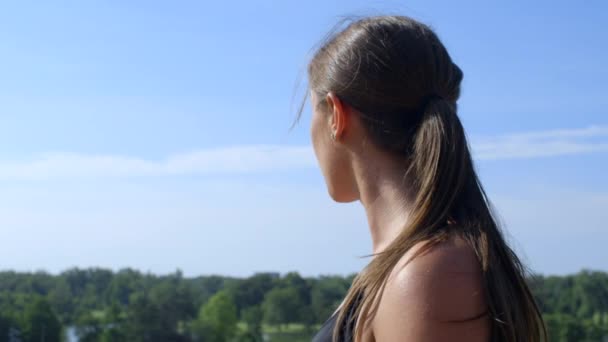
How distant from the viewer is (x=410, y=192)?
1703 millimetres

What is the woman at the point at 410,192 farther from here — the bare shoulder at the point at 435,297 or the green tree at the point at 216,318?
the green tree at the point at 216,318

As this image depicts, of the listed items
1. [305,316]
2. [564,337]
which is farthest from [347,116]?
[564,337]

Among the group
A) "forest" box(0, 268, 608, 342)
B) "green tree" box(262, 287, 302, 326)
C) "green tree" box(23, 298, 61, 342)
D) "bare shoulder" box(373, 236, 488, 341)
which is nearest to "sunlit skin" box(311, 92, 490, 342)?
"bare shoulder" box(373, 236, 488, 341)

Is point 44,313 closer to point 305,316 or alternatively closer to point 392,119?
point 305,316

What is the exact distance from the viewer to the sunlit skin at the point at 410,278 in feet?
4.91

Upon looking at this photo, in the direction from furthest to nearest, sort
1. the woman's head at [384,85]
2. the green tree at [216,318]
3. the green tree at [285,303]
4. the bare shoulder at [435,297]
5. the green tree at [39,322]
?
the green tree at [216,318]
the green tree at [39,322]
the green tree at [285,303]
the woman's head at [384,85]
the bare shoulder at [435,297]

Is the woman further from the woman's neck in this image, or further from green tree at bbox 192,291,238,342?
green tree at bbox 192,291,238,342

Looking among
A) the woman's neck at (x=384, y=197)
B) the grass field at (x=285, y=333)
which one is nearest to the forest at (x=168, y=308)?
the grass field at (x=285, y=333)

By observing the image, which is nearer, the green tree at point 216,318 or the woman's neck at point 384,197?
the woman's neck at point 384,197

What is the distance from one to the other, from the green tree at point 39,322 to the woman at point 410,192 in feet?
117

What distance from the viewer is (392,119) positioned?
171cm

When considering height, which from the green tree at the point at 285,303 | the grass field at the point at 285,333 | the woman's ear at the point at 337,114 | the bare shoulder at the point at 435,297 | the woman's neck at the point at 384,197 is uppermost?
the woman's ear at the point at 337,114

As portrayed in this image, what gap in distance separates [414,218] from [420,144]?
15 cm

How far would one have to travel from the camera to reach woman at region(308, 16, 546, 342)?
152cm
